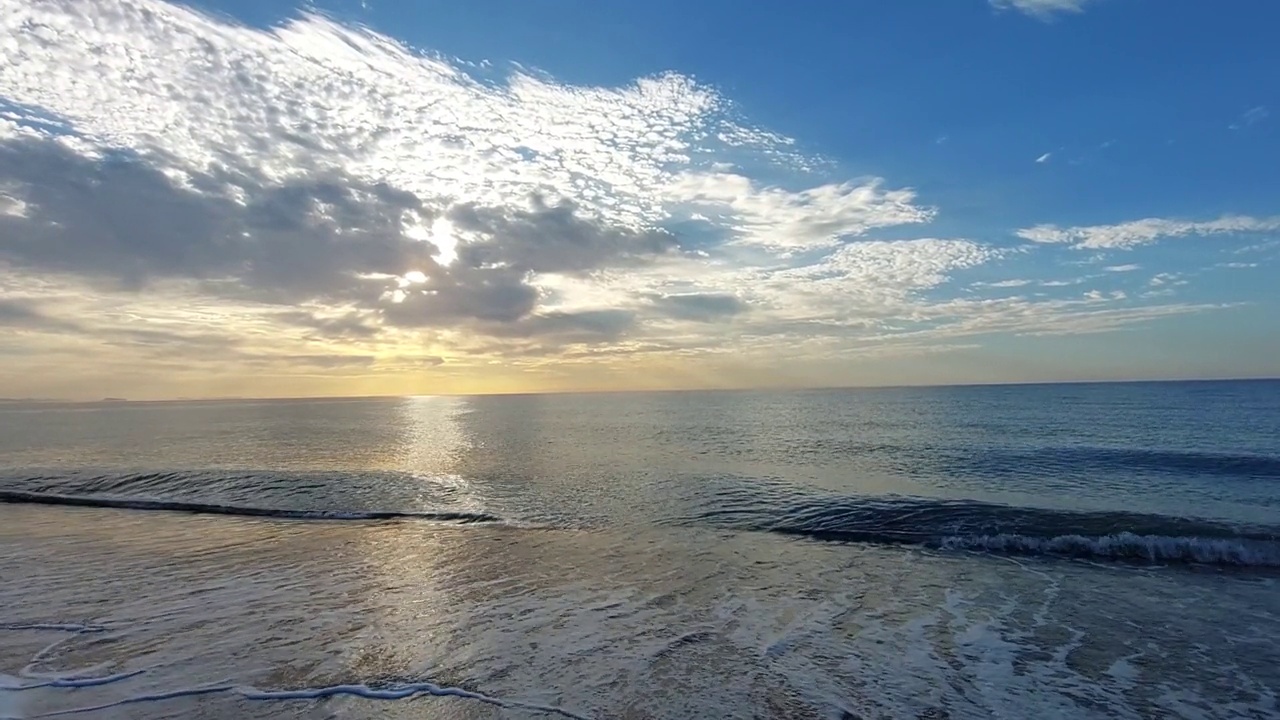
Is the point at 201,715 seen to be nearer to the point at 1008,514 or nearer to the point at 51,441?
the point at 1008,514

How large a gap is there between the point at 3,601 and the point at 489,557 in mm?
10346

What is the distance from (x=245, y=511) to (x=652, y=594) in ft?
65.3

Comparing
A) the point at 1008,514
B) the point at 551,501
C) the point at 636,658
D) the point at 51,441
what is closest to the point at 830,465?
the point at 1008,514

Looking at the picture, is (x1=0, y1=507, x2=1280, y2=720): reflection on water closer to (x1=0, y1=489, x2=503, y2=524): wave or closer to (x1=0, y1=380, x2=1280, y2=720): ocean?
(x1=0, y1=380, x2=1280, y2=720): ocean

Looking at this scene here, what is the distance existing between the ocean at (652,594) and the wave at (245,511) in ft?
0.56

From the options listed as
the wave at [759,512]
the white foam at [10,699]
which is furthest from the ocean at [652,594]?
the wave at [759,512]

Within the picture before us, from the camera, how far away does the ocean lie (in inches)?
368

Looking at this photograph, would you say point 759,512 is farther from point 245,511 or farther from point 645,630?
point 245,511

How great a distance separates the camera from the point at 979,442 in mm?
47781

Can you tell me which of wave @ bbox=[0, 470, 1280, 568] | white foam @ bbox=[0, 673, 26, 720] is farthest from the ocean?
wave @ bbox=[0, 470, 1280, 568]

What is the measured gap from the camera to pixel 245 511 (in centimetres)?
2567

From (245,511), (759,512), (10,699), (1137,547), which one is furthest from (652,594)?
(245,511)

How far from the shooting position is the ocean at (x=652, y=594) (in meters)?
9.34

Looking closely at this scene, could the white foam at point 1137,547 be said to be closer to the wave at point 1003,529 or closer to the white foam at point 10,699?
the wave at point 1003,529
